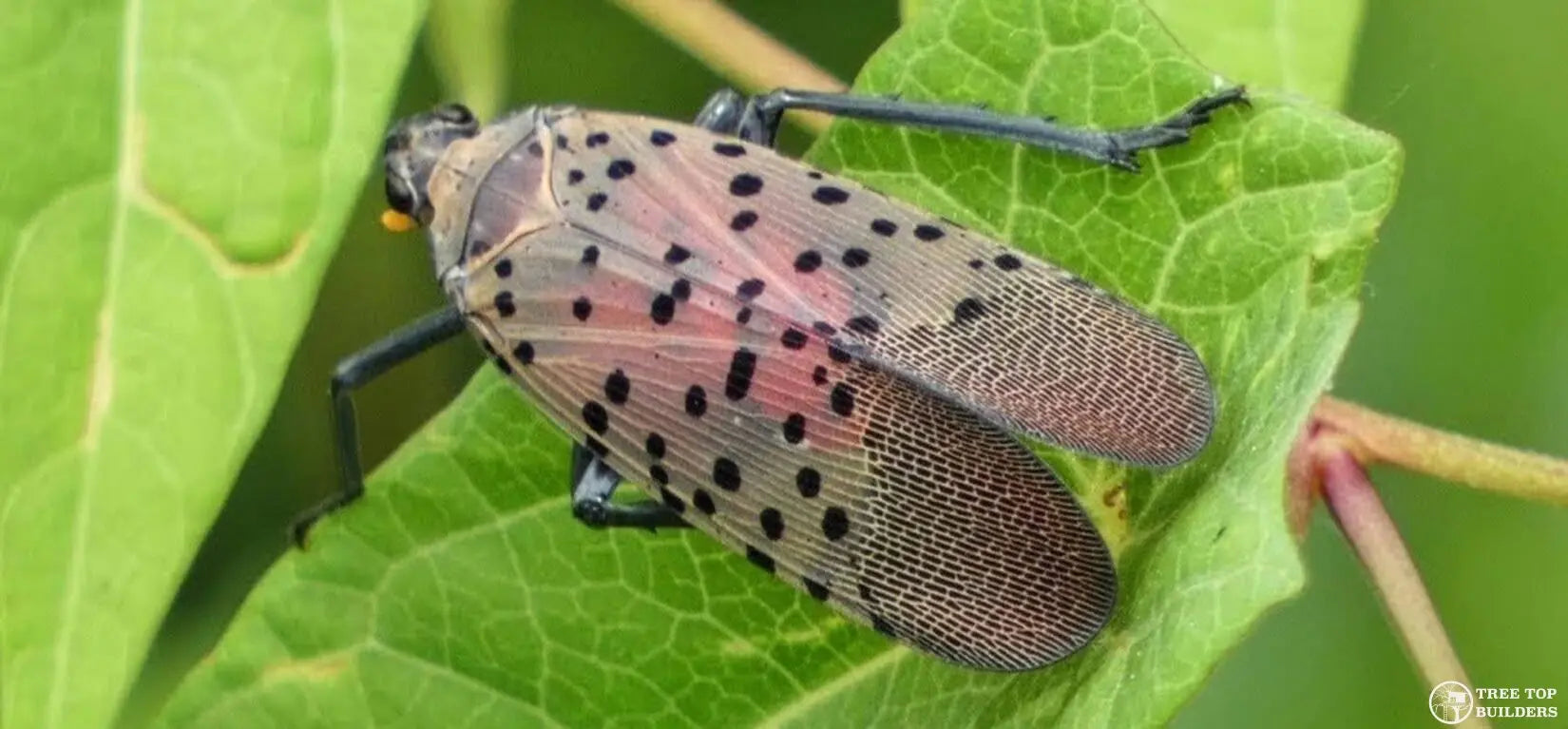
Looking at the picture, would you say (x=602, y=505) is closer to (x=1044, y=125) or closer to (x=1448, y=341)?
(x=1044, y=125)

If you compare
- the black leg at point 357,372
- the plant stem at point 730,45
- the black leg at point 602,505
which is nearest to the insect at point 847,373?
the black leg at point 602,505

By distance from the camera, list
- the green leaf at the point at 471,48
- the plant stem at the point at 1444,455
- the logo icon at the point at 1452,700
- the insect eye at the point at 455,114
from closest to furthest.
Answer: the logo icon at the point at 1452,700 → the plant stem at the point at 1444,455 → the green leaf at the point at 471,48 → the insect eye at the point at 455,114

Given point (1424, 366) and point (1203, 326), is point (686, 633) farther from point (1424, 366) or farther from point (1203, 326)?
point (1424, 366)

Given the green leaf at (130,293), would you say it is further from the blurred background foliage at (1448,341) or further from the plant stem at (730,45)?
the blurred background foliage at (1448,341)

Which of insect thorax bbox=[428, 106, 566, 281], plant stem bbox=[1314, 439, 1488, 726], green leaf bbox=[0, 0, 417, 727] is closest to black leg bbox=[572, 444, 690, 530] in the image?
insect thorax bbox=[428, 106, 566, 281]

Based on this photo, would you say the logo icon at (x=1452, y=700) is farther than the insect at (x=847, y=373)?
No
